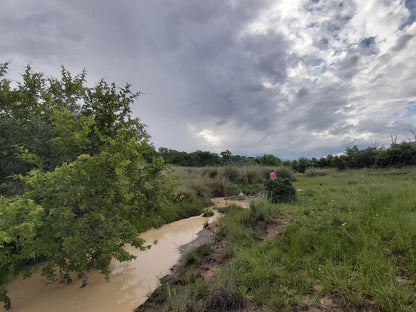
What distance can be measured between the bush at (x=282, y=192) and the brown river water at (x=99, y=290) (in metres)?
4.60

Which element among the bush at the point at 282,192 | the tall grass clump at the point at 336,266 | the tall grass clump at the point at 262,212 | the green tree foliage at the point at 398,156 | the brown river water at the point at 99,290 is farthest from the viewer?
the green tree foliage at the point at 398,156

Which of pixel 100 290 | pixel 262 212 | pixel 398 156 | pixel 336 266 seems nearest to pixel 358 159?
pixel 398 156

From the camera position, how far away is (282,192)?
7.90 m

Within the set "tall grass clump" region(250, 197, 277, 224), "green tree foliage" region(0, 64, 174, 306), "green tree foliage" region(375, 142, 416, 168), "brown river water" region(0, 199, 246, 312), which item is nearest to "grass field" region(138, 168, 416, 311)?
"brown river water" region(0, 199, 246, 312)

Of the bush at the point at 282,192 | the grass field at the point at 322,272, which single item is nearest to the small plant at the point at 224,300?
the grass field at the point at 322,272

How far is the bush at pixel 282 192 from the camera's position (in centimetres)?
768

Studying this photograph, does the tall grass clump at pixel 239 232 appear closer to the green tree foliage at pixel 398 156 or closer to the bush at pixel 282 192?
the bush at pixel 282 192

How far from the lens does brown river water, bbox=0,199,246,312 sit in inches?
135

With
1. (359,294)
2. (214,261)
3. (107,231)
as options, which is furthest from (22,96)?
(359,294)

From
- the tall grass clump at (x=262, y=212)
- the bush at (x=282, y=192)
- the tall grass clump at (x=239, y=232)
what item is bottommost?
the tall grass clump at (x=239, y=232)

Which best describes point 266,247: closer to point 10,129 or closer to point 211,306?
point 211,306

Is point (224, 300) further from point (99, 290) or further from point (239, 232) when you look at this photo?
point (99, 290)

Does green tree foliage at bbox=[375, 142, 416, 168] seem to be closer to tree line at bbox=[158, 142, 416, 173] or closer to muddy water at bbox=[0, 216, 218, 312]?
tree line at bbox=[158, 142, 416, 173]

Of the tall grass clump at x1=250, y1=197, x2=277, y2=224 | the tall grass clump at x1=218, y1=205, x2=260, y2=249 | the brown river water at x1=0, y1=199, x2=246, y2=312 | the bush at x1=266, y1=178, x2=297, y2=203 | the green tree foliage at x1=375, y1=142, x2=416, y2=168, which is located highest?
the green tree foliage at x1=375, y1=142, x2=416, y2=168
